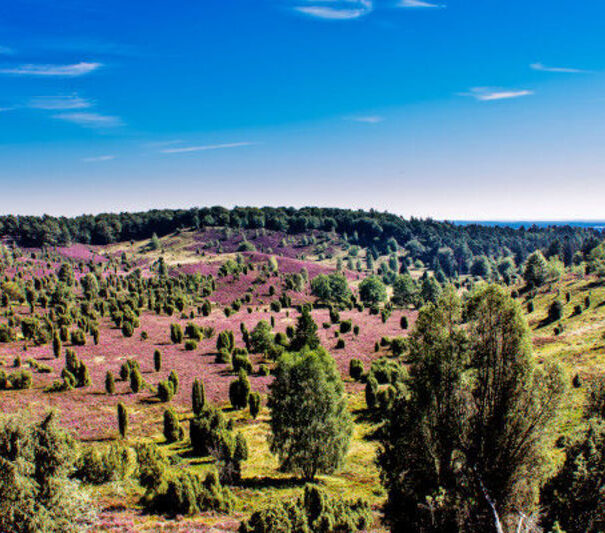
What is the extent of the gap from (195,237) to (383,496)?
185 meters

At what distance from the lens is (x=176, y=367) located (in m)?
56.2

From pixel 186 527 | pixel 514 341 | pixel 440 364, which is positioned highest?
pixel 514 341

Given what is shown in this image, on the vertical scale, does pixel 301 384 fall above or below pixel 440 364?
below

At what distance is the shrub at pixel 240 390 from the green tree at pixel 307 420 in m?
15.7

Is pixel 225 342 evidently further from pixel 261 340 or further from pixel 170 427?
pixel 170 427

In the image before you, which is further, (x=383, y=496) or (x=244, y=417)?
(x=244, y=417)

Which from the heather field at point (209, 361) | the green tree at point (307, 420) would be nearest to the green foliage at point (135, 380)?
the heather field at point (209, 361)

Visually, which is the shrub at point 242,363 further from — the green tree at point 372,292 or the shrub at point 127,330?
the green tree at point 372,292

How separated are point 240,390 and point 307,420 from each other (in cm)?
1854

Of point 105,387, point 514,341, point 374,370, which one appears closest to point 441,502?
point 514,341

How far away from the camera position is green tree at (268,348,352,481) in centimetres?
2756

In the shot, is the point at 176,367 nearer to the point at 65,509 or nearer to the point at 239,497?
the point at 239,497

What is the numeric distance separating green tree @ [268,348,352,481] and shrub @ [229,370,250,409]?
51.5 feet

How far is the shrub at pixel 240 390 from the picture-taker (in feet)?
145
